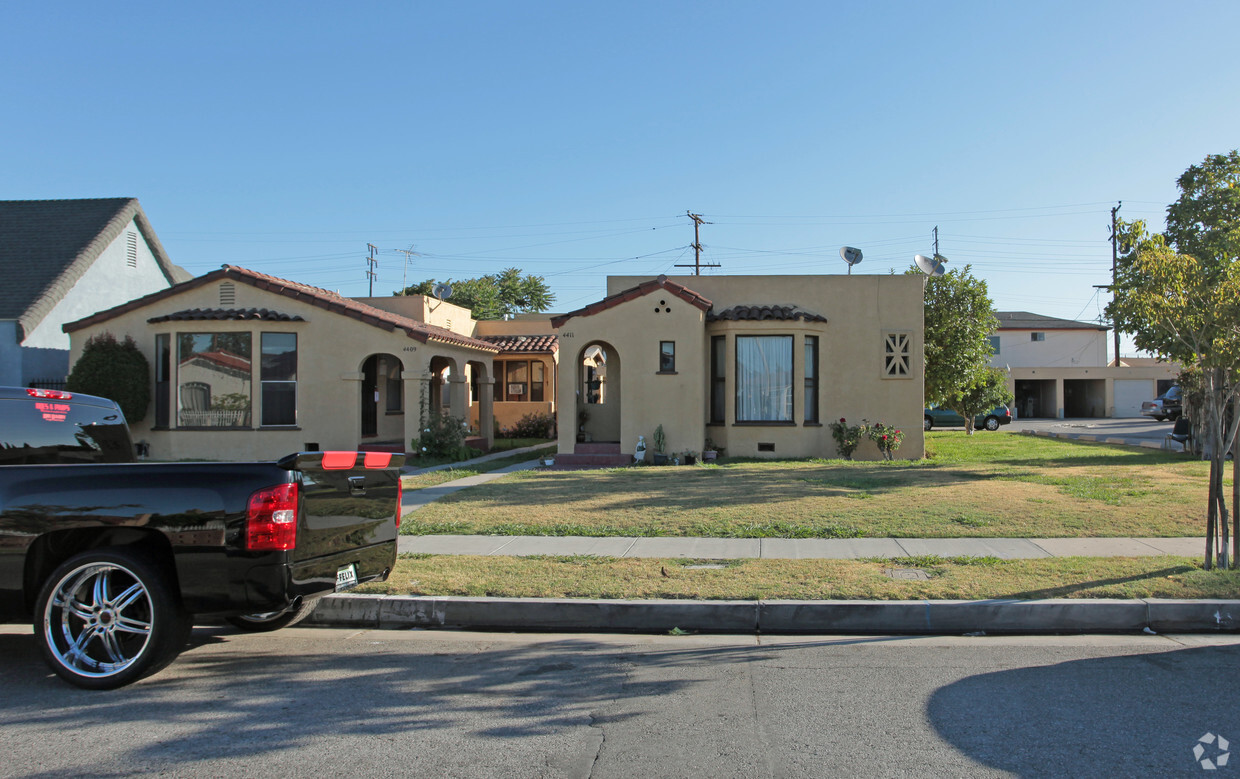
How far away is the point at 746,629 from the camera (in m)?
6.70

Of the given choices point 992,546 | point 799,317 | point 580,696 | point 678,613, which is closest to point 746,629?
point 678,613

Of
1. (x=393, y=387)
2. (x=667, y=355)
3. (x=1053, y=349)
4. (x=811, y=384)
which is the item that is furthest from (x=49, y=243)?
(x=1053, y=349)

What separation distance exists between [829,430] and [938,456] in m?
3.72

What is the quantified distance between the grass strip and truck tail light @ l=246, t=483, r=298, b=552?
2.26 metres

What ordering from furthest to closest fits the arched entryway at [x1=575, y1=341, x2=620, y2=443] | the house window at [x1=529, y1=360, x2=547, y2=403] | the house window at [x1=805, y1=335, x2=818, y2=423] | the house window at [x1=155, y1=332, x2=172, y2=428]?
the house window at [x1=529, y1=360, x2=547, y2=403], the arched entryway at [x1=575, y1=341, x2=620, y2=443], the house window at [x1=155, y1=332, x2=172, y2=428], the house window at [x1=805, y1=335, x2=818, y2=423]

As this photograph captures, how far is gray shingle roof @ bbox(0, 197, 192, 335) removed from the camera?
22.5 meters

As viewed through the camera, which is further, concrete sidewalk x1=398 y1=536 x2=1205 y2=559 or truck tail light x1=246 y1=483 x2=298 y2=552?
concrete sidewalk x1=398 y1=536 x2=1205 y2=559

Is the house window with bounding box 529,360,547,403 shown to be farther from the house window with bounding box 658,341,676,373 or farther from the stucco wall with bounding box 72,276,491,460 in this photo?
the house window with bounding box 658,341,676,373

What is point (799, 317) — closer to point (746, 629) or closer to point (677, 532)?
point (677, 532)

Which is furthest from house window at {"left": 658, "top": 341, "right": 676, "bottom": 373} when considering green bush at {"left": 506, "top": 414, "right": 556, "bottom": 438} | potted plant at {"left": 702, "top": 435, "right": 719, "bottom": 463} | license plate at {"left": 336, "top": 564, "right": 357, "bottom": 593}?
license plate at {"left": 336, "top": 564, "right": 357, "bottom": 593}

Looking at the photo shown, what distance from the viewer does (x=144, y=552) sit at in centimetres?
528

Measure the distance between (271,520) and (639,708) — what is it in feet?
8.24

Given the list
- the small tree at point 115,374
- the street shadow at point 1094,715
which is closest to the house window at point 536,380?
the small tree at point 115,374

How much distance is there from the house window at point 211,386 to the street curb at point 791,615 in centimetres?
1351
